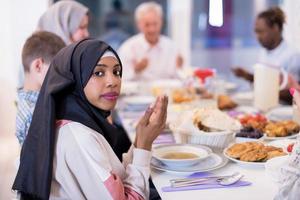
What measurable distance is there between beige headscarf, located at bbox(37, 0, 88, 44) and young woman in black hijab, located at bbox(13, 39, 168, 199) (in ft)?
3.81

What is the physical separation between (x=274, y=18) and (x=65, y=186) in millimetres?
2022

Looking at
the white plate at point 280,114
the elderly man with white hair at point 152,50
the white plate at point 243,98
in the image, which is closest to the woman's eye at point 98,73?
the white plate at point 280,114

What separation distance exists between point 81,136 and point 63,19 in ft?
4.65

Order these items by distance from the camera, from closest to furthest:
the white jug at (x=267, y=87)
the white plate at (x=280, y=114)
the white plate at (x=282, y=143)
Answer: the white plate at (x=282, y=143), the white plate at (x=280, y=114), the white jug at (x=267, y=87)

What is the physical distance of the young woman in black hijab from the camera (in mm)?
1156

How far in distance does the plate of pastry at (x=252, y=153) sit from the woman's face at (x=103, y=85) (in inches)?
18.2

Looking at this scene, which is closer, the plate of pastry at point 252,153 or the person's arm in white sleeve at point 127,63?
the plate of pastry at point 252,153

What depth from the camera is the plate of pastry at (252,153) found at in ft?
4.35

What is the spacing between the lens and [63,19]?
2422 mm

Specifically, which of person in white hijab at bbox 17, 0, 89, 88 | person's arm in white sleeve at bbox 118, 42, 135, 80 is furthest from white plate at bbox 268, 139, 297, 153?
person's arm in white sleeve at bbox 118, 42, 135, 80

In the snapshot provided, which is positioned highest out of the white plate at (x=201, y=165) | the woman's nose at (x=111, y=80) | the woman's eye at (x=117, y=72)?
the woman's eye at (x=117, y=72)

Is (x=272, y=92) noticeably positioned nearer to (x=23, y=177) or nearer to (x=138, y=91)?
(x=138, y=91)

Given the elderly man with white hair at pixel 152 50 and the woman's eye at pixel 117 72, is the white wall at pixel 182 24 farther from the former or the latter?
the woman's eye at pixel 117 72

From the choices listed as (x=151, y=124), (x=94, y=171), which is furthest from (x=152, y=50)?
(x=94, y=171)
